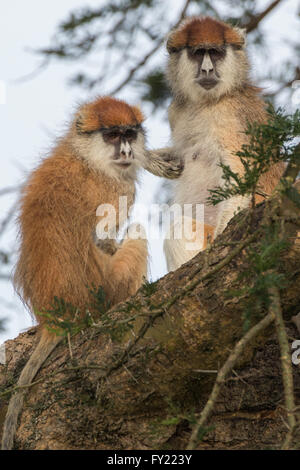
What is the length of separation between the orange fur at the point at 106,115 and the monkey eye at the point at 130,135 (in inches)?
2.3

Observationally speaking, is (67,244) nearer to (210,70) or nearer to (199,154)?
(199,154)

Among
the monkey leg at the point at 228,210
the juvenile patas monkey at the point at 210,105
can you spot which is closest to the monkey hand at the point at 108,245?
the monkey leg at the point at 228,210

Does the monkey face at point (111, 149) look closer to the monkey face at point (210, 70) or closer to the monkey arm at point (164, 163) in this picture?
the monkey arm at point (164, 163)

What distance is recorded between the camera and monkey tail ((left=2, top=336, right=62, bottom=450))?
9.04 feet

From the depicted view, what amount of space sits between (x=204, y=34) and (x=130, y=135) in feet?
3.21

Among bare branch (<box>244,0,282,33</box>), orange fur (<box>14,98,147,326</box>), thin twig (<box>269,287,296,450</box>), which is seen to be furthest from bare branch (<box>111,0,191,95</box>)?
thin twig (<box>269,287,296,450</box>)

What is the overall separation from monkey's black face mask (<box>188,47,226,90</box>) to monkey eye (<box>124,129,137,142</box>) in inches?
27.1

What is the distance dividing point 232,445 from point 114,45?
4017 mm

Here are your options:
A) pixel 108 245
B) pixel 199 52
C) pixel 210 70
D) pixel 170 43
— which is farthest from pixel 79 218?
pixel 170 43

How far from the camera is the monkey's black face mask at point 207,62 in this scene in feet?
14.2

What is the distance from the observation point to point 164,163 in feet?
14.9

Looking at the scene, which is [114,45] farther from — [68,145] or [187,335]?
[187,335]

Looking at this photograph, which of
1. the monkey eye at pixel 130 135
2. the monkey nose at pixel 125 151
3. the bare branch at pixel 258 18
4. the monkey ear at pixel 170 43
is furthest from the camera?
the bare branch at pixel 258 18

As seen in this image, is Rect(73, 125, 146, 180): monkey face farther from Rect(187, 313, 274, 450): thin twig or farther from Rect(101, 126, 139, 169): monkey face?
Rect(187, 313, 274, 450): thin twig
